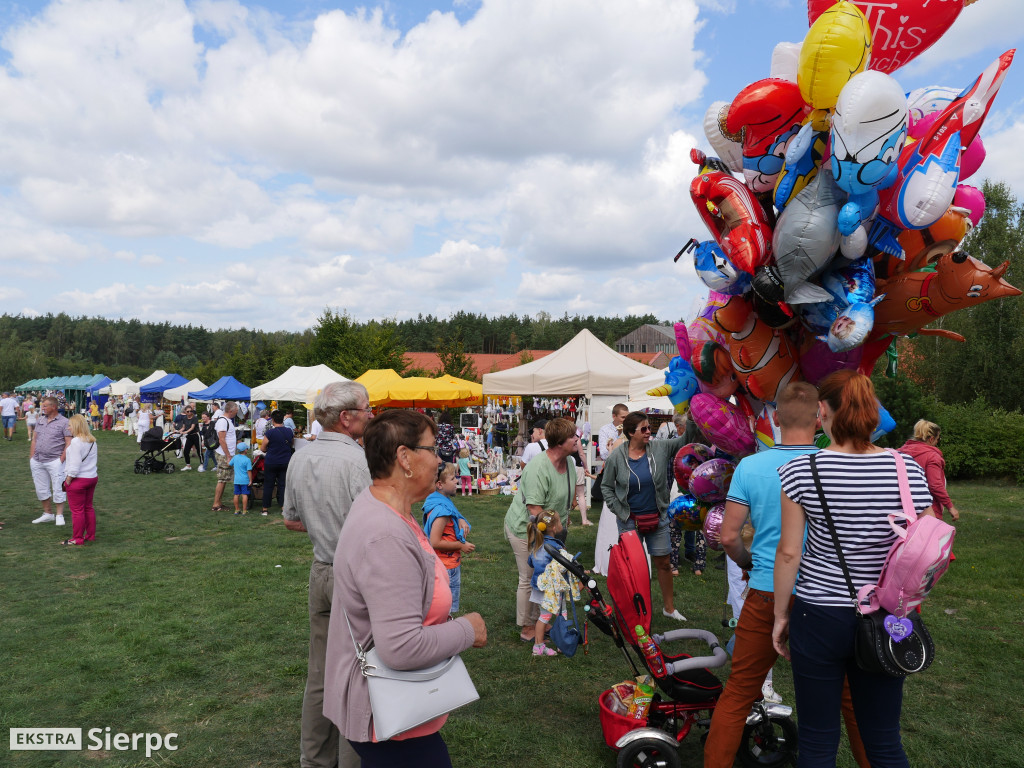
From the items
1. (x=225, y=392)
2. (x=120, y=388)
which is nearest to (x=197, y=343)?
(x=120, y=388)

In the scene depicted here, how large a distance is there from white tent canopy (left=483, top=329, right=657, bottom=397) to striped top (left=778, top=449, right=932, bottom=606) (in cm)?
1011

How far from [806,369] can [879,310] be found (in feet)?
1.56

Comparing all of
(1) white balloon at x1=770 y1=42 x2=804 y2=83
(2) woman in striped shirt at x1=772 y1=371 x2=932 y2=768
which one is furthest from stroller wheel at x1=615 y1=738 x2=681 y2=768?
(1) white balloon at x1=770 y1=42 x2=804 y2=83

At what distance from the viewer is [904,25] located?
10.9ft

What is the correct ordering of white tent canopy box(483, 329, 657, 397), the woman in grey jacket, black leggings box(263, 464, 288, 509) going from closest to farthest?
1. the woman in grey jacket
2. black leggings box(263, 464, 288, 509)
3. white tent canopy box(483, 329, 657, 397)

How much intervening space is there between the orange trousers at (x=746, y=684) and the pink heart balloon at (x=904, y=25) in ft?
9.52

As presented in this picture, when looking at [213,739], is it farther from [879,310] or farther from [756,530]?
[879,310]

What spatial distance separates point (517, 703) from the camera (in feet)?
13.6

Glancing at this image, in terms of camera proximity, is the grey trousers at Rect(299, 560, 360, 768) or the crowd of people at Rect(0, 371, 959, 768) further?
the grey trousers at Rect(299, 560, 360, 768)

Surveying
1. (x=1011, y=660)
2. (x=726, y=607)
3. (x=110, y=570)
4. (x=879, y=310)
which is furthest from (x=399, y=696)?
(x=110, y=570)

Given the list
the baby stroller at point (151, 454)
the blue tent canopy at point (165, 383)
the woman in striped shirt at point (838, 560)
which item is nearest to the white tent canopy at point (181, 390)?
the blue tent canopy at point (165, 383)

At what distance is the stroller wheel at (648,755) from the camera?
3.15 meters

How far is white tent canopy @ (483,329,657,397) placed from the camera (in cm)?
1250

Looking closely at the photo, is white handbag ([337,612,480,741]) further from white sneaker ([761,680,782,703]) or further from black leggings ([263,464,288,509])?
black leggings ([263,464,288,509])
